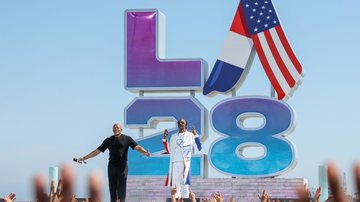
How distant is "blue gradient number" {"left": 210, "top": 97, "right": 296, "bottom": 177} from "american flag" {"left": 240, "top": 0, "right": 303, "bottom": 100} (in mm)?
566

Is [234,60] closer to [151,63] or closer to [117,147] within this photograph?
[151,63]

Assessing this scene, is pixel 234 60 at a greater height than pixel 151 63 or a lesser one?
greater

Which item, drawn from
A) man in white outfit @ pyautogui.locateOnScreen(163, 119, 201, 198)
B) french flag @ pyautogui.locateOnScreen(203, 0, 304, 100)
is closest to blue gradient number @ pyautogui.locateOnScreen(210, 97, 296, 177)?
french flag @ pyautogui.locateOnScreen(203, 0, 304, 100)

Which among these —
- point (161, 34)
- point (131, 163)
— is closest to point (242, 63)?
point (161, 34)

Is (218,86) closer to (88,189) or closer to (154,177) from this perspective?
(154,177)

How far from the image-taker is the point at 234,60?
22125 mm

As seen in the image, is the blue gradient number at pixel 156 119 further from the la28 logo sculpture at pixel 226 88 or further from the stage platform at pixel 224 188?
the stage platform at pixel 224 188

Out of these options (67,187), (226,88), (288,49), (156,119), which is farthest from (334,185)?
(156,119)

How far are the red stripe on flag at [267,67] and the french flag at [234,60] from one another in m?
0.18

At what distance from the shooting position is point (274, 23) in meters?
22.1

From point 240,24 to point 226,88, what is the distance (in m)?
1.90

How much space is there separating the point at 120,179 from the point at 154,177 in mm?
12320

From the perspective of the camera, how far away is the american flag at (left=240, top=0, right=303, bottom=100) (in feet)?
70.1

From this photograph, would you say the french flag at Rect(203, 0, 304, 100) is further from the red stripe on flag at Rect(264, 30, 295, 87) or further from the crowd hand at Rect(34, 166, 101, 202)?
the crowd hand at Rect(34, 166, 101, 202)
